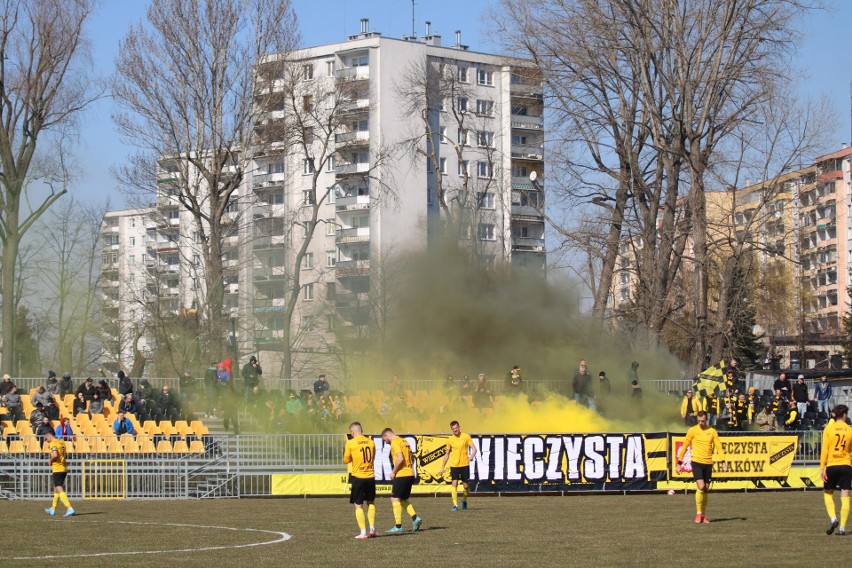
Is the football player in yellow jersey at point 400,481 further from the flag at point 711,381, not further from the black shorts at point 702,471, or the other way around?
the flag at point 711,381

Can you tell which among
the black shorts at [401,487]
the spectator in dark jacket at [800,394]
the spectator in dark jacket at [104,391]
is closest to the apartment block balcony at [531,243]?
the spectator in dark jacket at [800,394]

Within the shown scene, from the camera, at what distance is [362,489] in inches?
720

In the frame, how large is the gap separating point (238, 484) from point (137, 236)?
107 meters

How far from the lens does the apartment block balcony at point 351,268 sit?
261 feet

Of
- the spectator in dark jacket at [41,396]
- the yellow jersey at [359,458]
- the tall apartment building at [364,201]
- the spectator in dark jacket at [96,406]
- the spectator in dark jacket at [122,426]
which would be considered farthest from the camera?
the tall apartment building at [364,201]

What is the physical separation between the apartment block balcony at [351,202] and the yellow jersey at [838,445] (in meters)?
69.8

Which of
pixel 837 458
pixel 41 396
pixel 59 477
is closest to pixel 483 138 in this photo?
pixel 41 396

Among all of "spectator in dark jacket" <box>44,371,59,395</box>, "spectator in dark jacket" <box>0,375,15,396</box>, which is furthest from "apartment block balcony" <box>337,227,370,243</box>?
"spectator in dark jacket" <box>0,375,15,396</box>

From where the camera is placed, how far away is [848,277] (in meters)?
112

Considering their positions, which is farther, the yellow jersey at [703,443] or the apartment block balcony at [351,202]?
the apartment block balcony at [351,202]

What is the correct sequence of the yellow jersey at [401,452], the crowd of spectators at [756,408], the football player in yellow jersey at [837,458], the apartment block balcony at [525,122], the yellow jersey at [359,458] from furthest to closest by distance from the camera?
the apartment block balcony at [525,122], the crowd of spectators at [756,408], the yellow jersey at [401,452], the yellow jersey at [359,458], the football player in yellow jersey at [837,458]

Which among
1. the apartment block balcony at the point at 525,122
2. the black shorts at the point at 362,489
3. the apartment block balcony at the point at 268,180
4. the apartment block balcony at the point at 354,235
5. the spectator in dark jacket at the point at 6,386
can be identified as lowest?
the black shorts at the point at 362,489

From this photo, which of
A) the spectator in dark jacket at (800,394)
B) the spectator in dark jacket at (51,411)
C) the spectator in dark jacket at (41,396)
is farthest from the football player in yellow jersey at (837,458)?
the spectator in dark jacket at (41,396)

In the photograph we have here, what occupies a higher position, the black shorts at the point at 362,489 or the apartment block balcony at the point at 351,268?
the apartment block balcony at the point at 351,268
